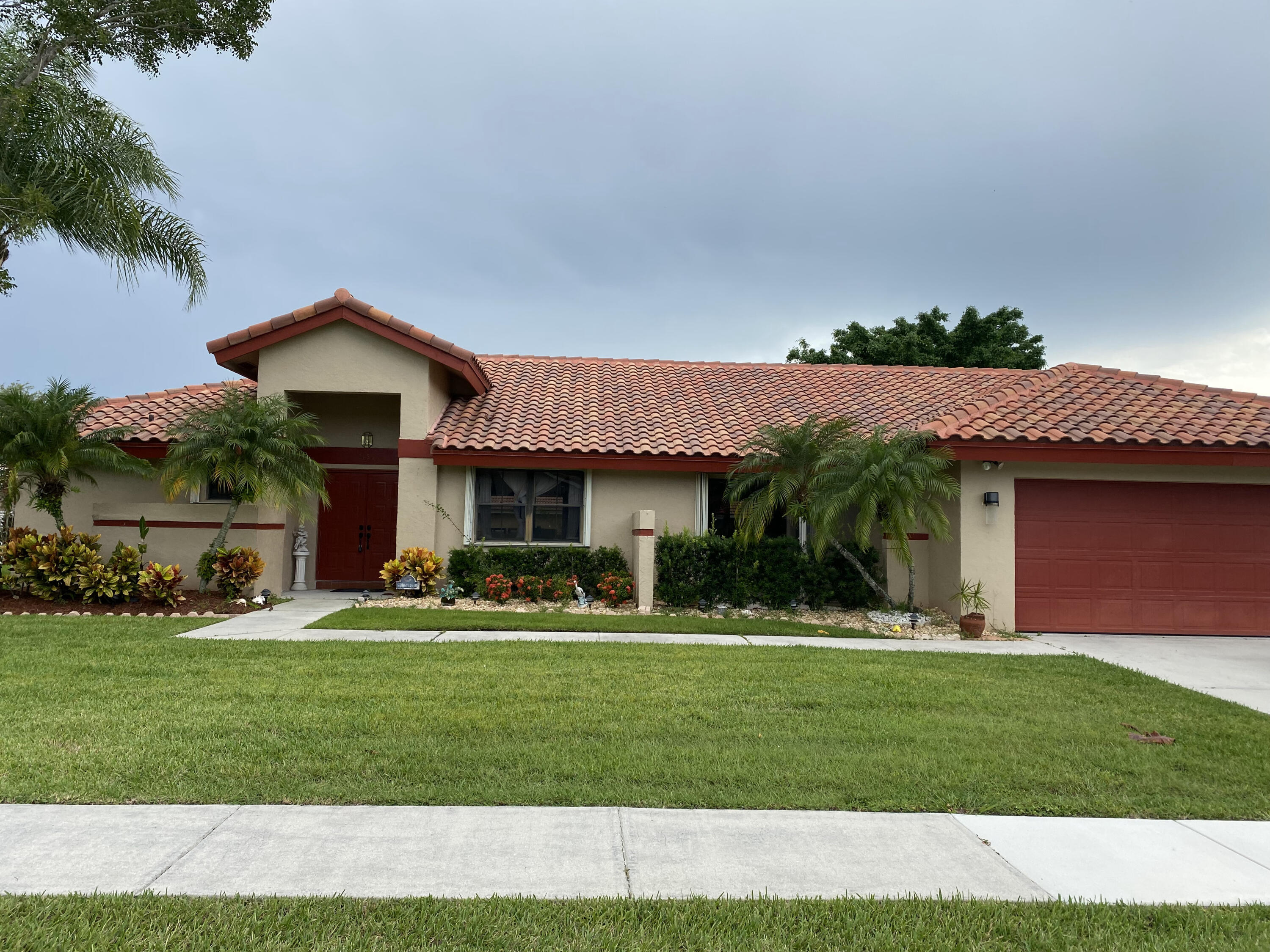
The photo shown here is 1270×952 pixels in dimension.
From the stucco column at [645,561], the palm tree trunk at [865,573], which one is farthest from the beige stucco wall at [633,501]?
the palm tree trunk at [865,573]

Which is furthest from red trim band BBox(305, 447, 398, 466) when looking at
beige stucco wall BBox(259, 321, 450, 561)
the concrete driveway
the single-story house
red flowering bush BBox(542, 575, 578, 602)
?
the concrete driveway

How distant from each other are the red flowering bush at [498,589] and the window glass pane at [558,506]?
4.51ft

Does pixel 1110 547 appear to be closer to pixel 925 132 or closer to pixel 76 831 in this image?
pixel 925 132

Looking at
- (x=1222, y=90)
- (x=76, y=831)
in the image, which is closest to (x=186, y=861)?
(x=76, y=831)

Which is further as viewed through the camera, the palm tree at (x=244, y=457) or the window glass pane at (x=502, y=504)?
the window glass pane at (x=502, y=504)

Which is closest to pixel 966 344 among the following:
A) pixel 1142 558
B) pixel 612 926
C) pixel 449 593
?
pixel 1142 558

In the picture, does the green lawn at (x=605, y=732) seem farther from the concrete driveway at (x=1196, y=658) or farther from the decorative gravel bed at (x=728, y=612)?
the decorative gravel bed at (x=728, y=612)

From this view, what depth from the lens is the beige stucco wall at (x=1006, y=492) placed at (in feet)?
39.5

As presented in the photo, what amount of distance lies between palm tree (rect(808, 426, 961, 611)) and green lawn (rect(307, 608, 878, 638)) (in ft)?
4.92

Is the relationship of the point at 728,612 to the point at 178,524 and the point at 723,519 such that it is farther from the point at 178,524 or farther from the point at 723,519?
the point at 178,524

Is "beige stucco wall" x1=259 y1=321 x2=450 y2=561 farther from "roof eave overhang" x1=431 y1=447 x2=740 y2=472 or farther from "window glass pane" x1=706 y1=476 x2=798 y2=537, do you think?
"window glass pane" x1=706 y1=476 x2=798 y2=537

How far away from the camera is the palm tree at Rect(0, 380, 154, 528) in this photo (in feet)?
38.9

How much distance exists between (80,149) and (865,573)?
1548 cm

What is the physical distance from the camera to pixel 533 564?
13508 millimetres
